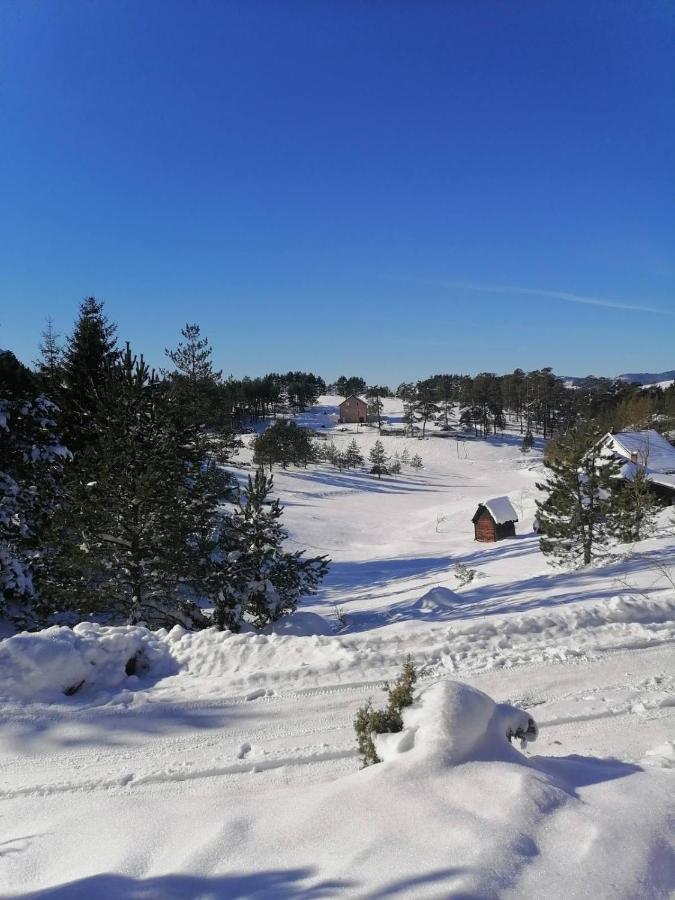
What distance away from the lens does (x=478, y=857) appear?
9.54ft

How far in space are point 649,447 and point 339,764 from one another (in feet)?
163

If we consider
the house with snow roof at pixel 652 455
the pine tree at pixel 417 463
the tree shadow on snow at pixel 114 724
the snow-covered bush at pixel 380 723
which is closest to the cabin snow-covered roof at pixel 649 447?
the house with snow roof at pixel 652 455

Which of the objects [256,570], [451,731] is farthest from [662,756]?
[256,570]

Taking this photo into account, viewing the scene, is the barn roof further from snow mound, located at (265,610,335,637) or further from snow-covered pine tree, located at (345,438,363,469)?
snow-covered pine tree, located at (345,438,363,469)

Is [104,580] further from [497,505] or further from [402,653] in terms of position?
[497,505]

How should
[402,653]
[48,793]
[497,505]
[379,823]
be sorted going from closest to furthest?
[379,823], [48,793], [402,653], [497,505]

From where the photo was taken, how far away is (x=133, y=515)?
11875 millimetres

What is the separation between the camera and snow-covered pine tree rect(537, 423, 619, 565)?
1880 centimetres

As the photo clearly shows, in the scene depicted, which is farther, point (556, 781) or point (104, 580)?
point (104, 580)

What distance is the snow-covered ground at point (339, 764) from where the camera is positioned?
3035mm

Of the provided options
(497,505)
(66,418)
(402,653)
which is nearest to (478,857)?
(402,653)

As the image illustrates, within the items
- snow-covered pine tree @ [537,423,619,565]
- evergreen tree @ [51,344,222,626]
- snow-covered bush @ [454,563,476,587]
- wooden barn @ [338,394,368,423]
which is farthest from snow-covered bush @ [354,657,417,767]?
wooden barn @ [338,394,368,423]

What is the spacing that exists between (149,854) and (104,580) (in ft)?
31.1

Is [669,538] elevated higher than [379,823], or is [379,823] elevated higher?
[379,823]
